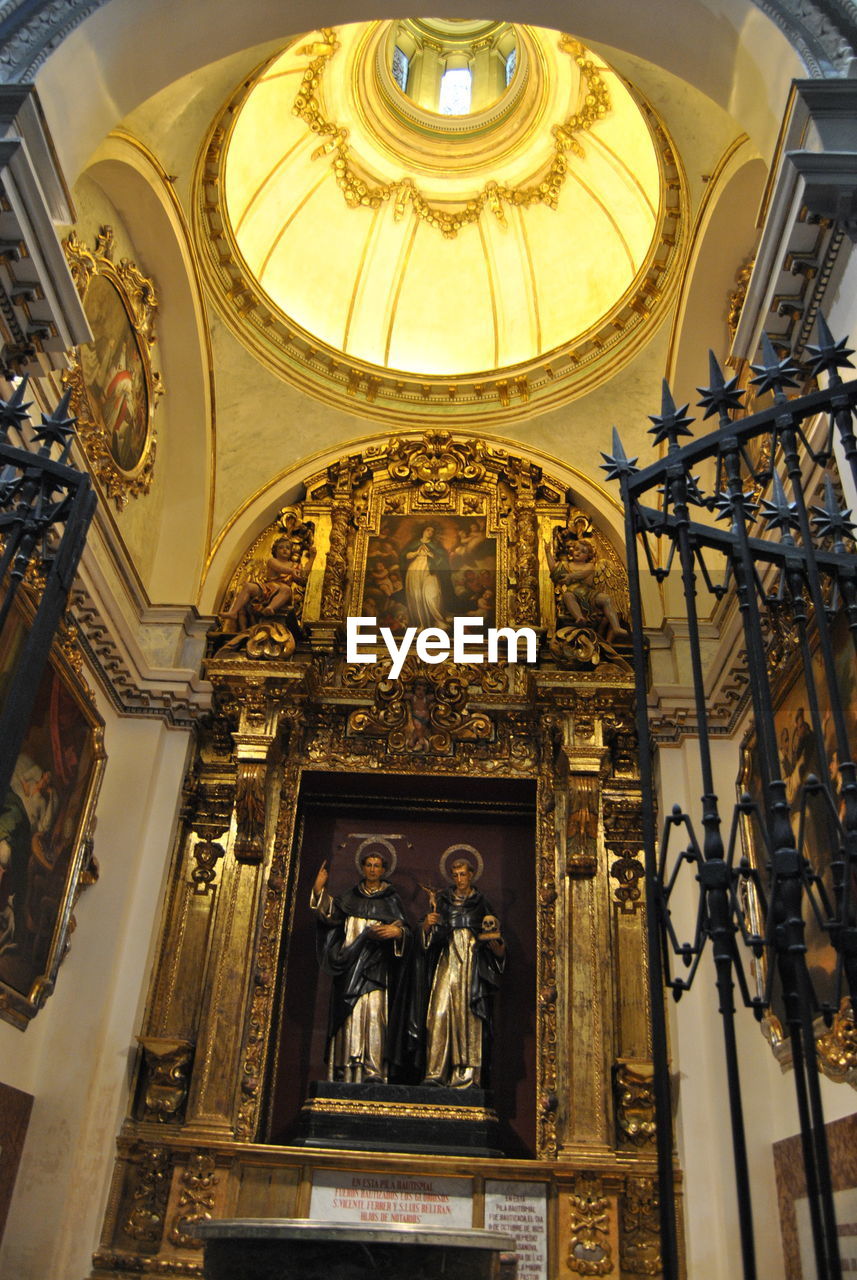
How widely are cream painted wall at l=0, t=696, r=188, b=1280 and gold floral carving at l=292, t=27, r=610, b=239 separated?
6534 millimetres

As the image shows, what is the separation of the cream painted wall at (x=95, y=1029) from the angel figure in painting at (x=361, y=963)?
5.12 ft

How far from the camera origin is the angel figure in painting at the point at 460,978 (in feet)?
30.0

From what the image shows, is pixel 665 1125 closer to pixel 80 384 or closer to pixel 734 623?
pixel 734 623

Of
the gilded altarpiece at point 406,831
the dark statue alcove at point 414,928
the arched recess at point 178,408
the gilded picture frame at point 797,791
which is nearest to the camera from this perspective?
the gilded picture frame at point 797,791

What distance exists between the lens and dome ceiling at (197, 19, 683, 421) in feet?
37.1

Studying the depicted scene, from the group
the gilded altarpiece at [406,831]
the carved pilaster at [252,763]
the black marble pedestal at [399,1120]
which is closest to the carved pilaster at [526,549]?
the gilded altarpiece at [406,831]

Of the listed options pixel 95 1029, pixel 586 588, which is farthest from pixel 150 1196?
pixel 586 588

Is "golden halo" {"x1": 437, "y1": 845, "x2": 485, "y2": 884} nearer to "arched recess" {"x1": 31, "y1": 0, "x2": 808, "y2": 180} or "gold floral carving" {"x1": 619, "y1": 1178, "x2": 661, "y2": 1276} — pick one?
"gold floral carving" {"x1": 619, "y1": 1178, "x2": 661, "y2": 1276}

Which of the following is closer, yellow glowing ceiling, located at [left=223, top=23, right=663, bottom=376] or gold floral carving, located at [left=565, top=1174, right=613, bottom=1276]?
gold floral carving, located at [left=565, top=1174, right=613, bottom=1276]

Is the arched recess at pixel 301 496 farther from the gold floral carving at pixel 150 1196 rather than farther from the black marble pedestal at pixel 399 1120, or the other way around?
the gold floral carving at pixel 150 1196

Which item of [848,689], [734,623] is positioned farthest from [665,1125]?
[734,623]

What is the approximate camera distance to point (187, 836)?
10.2 metres

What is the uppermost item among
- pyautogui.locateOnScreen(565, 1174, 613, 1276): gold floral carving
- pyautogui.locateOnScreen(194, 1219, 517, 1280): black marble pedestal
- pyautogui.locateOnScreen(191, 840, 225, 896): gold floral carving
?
pyautogui.locateOnScreen(191, 840, 225, 896): gold floral carving

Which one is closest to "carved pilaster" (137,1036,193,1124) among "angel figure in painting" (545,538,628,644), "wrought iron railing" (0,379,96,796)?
"angel figure in painting" (545,538,628,644)
